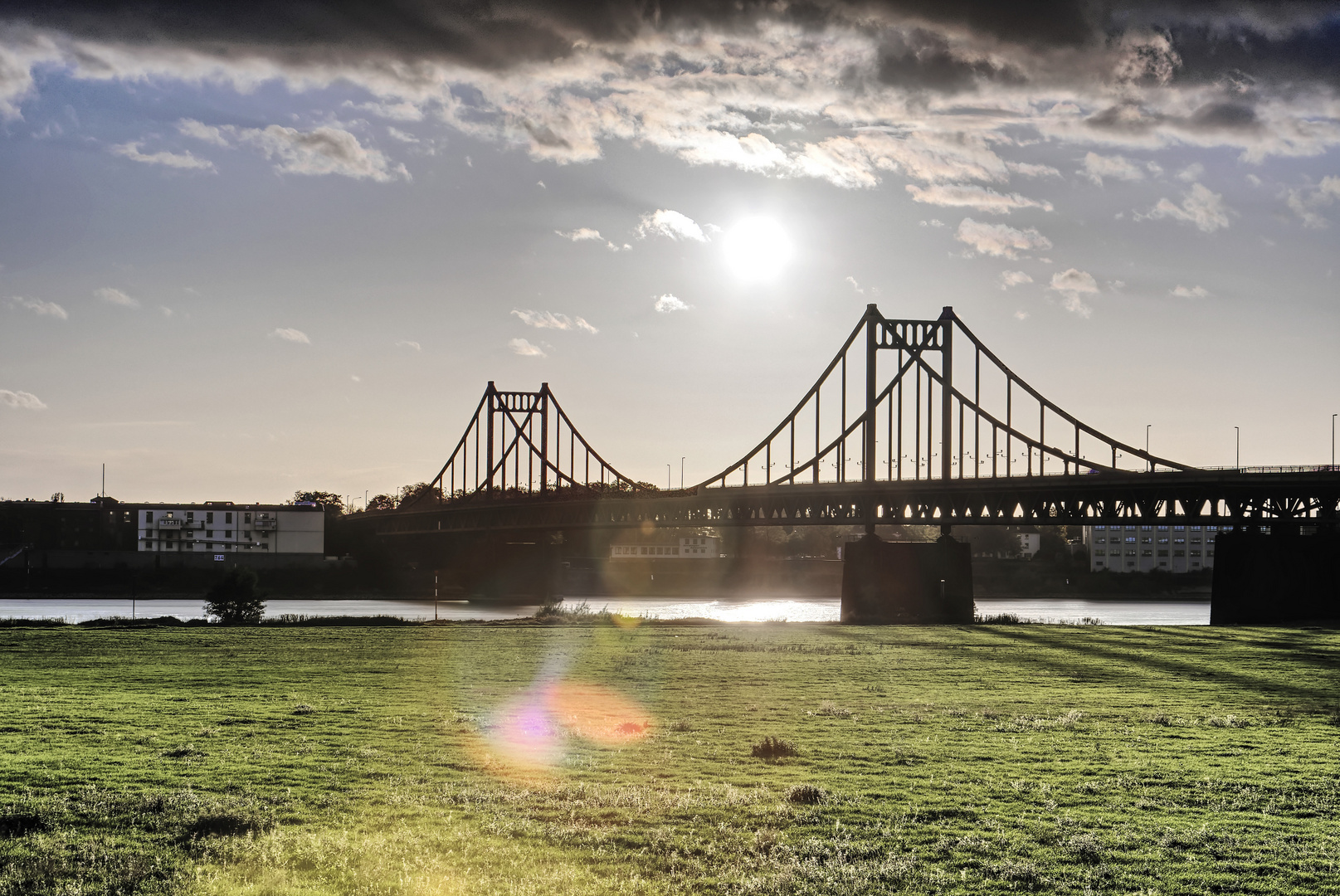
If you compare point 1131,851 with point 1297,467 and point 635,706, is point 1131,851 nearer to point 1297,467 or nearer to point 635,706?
point 635,706

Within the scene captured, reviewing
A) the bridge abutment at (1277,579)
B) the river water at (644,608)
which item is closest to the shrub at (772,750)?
the bridge abutment at (1277,579)

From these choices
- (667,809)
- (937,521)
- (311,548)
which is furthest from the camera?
(311,548)

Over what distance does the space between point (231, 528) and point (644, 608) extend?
196ft

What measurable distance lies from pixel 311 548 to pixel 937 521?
88841 millimetres

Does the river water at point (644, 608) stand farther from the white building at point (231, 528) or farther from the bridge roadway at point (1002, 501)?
the white building at point (231, 528)

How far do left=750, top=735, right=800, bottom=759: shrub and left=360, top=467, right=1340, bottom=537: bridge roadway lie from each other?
212ft

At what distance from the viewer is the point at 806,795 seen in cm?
1364

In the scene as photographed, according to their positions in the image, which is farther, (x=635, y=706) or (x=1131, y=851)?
(x=635, y=706)

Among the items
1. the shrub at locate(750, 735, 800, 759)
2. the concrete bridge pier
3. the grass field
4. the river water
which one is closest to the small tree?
the river water

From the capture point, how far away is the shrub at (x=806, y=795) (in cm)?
1352

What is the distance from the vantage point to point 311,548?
495ft

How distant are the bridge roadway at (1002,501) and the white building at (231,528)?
160 ft

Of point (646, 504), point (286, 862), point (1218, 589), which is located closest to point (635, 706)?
point (286, 862)

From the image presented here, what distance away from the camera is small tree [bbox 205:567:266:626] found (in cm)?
6369
